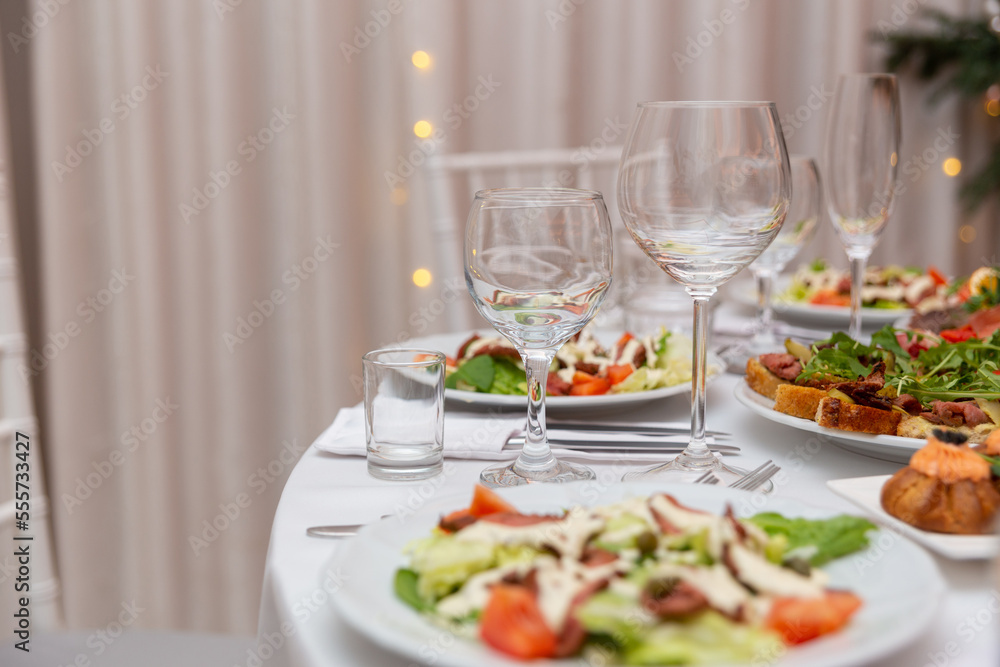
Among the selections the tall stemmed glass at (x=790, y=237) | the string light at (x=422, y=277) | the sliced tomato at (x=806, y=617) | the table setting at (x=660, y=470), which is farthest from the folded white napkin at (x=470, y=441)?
the string light at (x=422, y=277)

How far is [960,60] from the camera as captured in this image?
9.20 feet

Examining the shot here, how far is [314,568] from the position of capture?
2.17 feet

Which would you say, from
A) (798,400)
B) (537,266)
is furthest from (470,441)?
(798,400)

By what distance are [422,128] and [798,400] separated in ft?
7.03

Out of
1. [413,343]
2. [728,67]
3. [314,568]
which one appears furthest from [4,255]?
[728,67]

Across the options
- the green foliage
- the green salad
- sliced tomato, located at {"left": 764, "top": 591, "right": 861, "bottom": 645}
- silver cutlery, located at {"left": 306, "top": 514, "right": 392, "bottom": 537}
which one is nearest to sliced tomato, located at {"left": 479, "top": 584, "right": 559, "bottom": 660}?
the green salad

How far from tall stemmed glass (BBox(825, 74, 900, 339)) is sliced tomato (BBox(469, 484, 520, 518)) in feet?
2.77

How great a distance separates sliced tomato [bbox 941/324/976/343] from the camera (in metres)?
1.19

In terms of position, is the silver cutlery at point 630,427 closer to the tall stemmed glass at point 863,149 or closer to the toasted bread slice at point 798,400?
the toasted bread slice at point 798,400

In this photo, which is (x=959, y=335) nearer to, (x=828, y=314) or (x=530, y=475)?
(x=828, y=314)

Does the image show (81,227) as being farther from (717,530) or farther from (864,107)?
(717,530)

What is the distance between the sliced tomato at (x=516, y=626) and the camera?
1.48ft

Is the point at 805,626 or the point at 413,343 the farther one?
the point at 413,343

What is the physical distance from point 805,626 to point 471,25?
8.70 feet
